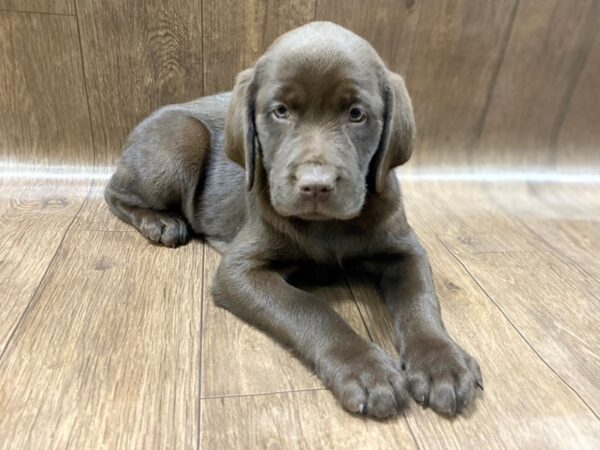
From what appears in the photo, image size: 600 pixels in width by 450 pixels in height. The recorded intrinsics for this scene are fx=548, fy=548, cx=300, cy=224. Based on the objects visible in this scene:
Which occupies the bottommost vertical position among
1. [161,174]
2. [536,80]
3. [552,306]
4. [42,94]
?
[552,306]

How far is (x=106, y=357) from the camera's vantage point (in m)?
1.66

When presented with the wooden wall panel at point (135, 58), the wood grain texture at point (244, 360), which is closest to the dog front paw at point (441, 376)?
the wood grain texture at point (244, 360)

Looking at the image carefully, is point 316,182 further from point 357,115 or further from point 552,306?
point 552,306

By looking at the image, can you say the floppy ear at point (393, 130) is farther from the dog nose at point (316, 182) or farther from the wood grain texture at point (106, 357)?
the wood grain texture at point (106, 357)

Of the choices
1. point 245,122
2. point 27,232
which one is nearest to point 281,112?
point 245,122

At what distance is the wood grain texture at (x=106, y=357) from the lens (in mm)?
1403

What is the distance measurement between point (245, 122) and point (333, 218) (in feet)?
1.49

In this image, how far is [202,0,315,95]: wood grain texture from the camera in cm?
271

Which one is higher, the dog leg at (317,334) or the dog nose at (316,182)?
the dog nose at (316,182)

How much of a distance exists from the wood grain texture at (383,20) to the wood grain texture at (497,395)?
4.56 ft

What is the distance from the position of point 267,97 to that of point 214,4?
113 cm

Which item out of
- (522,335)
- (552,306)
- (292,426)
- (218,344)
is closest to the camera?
(292,426)

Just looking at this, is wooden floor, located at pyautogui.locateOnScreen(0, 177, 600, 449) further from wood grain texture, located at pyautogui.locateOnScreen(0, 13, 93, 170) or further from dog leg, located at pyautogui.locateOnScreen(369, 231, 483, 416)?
wood grain texture, located at pyautogui.locateOnScreen(0, 13, 93, 170)

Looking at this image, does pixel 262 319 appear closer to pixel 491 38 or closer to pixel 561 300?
pixel 561 300
